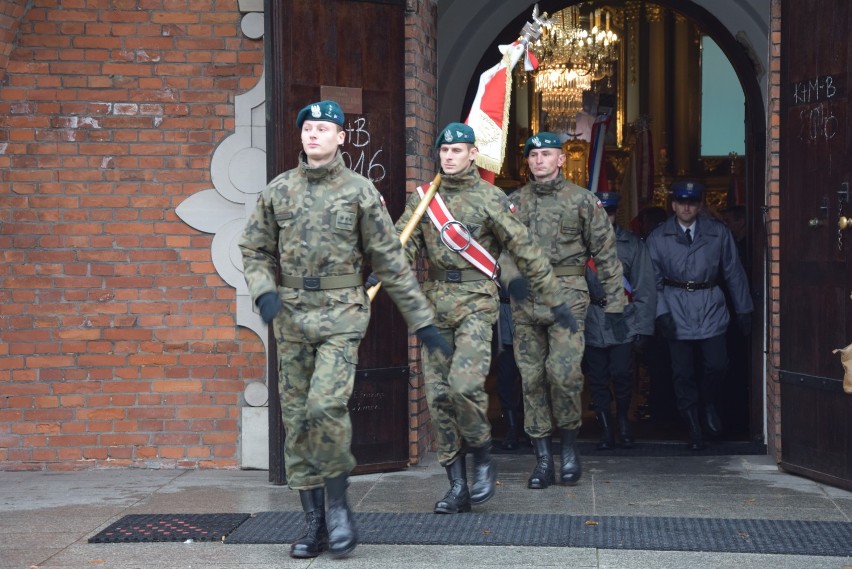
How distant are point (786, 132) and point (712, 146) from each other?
950 cm

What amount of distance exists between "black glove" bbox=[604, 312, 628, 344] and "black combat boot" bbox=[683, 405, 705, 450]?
708 mm

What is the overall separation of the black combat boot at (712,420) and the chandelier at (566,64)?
18.9 feet

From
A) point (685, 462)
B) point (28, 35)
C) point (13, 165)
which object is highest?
point (28, 35)

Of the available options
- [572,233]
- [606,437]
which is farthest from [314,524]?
[606,437]

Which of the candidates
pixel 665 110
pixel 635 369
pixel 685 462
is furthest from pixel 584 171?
pixel 685 462

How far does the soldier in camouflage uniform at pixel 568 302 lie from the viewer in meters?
7.24

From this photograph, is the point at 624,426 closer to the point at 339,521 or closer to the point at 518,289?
the point at 518,289

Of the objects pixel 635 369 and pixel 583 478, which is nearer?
pixel 583 478

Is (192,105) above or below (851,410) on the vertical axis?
above

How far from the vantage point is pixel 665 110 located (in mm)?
17156

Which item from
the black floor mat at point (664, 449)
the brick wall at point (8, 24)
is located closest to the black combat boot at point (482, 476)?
the black floor mat at point (664, 449)

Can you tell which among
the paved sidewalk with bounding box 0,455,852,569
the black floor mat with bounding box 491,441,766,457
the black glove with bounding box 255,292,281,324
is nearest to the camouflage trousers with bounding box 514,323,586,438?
the paved sidewalk with bounding box 0,455,852,569

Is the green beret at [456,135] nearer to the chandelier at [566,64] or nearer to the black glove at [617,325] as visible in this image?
the black glove at [617,325]

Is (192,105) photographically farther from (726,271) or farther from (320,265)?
(726,271)
